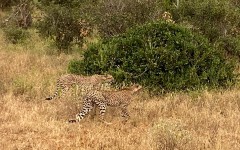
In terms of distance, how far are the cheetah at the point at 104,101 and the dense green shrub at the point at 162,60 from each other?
6.28 feet

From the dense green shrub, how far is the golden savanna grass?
0.49 m

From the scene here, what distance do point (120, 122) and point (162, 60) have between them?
258 cm

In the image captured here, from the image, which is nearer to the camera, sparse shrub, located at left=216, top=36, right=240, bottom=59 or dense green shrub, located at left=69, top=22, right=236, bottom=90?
dense green shrub, located at left=69, top=22, right=236, bottom=90

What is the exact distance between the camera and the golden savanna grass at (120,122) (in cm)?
757

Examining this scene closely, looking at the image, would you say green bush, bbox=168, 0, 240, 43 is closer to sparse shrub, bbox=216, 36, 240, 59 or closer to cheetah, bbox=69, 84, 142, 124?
sparse shrub, bbox=216, 36, 240, 59

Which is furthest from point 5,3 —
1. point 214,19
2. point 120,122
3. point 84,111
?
point 120,122

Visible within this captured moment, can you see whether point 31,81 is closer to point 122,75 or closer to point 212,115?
point 122,75

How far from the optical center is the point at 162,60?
1091 cm

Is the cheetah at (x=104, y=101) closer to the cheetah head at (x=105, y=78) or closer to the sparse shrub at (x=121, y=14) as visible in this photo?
the cheetah head at (x=105, y=78)

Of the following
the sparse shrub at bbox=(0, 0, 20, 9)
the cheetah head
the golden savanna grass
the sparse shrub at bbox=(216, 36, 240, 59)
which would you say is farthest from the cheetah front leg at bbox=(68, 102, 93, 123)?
the sparse shrub at bbox=(0, 0, 20, 9)

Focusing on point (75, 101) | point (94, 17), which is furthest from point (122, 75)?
point (94, 17)

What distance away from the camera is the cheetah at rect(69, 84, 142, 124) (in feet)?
28.8

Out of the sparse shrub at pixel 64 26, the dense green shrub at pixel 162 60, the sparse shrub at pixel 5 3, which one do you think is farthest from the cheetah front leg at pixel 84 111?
the sparse shrub at pixel 5 3

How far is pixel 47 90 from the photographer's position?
1082cm
